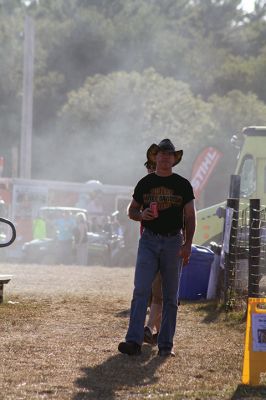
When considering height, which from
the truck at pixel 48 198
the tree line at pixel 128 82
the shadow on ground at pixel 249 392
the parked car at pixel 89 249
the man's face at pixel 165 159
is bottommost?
the parked car at pixel 89 249

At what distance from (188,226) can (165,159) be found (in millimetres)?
577

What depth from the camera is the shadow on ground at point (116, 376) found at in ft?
20.7

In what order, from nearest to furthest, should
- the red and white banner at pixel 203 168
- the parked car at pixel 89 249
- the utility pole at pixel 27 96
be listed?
the parked car at pixel 89 249 < the red and white banner at pixel 203 168 < the utility pole at pixel 27 96

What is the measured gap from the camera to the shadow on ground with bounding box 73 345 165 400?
6.30 metres

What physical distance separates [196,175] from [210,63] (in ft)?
108

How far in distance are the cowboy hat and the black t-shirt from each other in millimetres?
194

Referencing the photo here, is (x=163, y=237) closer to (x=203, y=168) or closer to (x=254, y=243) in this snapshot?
(x=254, y=243)

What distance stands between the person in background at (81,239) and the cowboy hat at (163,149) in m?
15.7

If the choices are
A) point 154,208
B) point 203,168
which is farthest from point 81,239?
point 154,208

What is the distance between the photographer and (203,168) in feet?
90.5

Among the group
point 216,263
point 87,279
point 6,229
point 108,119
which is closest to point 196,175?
point 6,229

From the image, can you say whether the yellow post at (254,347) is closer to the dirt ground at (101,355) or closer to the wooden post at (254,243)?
the dirt ground at (101,355)

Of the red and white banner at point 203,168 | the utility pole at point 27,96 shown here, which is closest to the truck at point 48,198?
the red and white banner at point 203,168

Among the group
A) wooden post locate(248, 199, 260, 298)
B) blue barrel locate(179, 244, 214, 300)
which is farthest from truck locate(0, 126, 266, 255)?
wooden post locate(248, 199, 260, 298)
